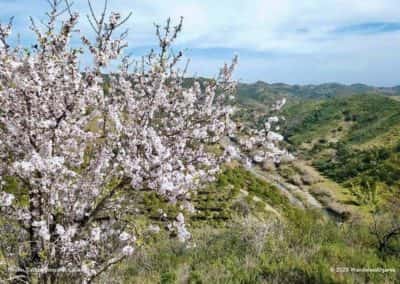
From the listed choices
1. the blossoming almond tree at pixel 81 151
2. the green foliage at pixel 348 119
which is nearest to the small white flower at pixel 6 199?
the blossoming almond tree at pixel 81 151

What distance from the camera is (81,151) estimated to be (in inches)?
208

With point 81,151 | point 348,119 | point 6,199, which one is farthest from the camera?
point 348,119

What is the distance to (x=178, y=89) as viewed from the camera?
5.70 m

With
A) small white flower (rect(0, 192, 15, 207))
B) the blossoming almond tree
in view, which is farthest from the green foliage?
small white flower (rect(0, 192, 15, 207))

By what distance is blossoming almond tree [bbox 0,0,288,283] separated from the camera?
4426 millimetres

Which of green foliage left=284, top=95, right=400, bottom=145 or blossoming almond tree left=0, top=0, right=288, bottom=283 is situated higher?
blossoming almond tree left=0, top=0, right=288, bottom=283

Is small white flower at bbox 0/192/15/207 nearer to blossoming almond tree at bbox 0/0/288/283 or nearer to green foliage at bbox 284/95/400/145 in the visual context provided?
blossoming almond tree at bbox 0/0/288/283

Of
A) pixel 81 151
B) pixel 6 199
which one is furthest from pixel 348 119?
pixel 6 199

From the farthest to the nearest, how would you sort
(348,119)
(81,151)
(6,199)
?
(348,119)
(81,151)
(6,199)

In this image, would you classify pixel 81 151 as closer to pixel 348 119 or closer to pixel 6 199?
pixel 6 199

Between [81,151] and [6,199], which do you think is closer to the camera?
[6,199]

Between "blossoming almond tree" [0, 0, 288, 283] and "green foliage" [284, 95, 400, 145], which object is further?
"green foliage" [284, 95, 400, 145]

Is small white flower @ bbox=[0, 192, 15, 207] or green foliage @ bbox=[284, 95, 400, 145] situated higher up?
small white flower @ bbox=[0, 192, 15, 207]

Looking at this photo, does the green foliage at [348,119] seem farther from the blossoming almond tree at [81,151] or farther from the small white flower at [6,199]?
the small white flower at [6,199]
